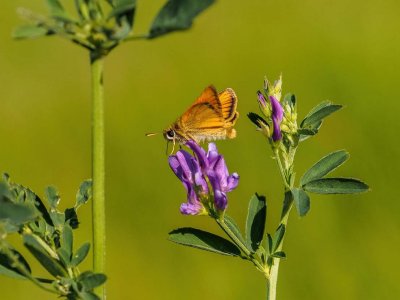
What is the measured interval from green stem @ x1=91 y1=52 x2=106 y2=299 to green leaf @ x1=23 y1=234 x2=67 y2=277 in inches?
1.3

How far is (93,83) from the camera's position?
520mm

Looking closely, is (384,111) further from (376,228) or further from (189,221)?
(189,221)

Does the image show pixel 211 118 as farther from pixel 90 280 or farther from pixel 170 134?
pixel 90 280

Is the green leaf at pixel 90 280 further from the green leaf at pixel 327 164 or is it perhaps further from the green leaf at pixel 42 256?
the green leaf at pixel 327 164

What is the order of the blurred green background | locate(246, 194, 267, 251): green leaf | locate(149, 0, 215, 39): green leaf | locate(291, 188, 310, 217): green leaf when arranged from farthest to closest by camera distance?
the blurred green background
locate(246, 194, 267, 251): green leaf
locate(291, 188, 310, 217): green leaf
locate(149, 0, 215, 39): green leaf

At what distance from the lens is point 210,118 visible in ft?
2.30

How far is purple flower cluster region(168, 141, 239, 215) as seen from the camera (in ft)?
2.18

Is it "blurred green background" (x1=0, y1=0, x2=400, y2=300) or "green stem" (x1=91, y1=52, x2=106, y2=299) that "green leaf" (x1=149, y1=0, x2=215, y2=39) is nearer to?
"green stem" (x1=91, y1=52, x2=106, y2=299)

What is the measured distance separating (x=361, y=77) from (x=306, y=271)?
2.55 feet

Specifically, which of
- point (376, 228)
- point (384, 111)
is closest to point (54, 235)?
point (376, 228)

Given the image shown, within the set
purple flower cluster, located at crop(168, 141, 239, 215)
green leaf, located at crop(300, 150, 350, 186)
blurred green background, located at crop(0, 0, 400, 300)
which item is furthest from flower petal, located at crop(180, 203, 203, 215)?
blurred green background, located at crop(0, 0, 400, 300)

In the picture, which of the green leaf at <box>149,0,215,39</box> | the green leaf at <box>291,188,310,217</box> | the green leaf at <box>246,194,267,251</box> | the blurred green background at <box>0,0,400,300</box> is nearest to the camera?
the green leaf at <box>149,0,215,39</box>

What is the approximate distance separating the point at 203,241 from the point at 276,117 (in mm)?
105

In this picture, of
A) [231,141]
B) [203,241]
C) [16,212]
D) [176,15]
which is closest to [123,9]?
[176,15]
